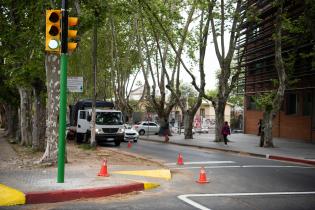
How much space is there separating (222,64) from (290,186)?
65.9ft

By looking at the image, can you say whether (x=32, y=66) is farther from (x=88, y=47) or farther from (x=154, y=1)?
(x=88, y=47)

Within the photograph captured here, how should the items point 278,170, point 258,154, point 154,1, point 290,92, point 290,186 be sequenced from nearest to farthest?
1. point 290,186
2. point 278,170
3. point 258,154
4. point 154,1
5. point 290,92

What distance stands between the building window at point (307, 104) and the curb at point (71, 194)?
86.4ft

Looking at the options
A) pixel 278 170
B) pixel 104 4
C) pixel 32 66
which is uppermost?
pixel 104 4

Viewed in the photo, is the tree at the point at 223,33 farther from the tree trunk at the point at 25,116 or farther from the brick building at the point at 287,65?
the tree trunk at the point at 25,116

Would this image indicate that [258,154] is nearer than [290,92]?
Yes

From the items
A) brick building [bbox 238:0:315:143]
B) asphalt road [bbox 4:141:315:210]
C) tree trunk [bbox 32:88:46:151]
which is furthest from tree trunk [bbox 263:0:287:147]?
tree trunk [bbox 32:88:46:151]

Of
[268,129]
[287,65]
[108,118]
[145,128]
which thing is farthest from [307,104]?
[145,128]

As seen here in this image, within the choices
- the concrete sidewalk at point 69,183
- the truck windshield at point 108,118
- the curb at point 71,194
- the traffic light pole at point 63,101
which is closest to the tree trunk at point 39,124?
the concrete sidewalk at point 69,183

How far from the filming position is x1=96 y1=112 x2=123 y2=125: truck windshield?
1183 inches

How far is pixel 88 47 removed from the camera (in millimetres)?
51031

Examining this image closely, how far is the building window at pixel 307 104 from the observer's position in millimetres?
34531

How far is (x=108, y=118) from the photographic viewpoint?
1196 inches

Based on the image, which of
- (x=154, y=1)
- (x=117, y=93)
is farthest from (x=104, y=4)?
(x=117, y=93)
